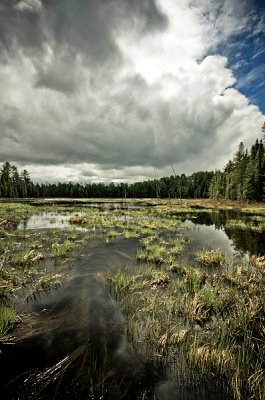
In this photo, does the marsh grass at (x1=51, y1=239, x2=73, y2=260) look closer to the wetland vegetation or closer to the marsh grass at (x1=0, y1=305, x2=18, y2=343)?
the wetland vegetation

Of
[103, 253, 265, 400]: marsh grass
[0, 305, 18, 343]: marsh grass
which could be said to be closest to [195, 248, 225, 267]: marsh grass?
[103, 253, 265, 400]: marsh grass

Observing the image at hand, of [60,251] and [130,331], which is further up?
[60,251]

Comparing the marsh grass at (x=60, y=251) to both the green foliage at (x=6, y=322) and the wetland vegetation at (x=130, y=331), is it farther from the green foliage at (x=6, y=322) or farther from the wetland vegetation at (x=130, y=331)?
the green foliage at (x=6, y=322)

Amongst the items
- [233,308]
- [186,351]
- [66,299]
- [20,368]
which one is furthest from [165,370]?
[66,299]

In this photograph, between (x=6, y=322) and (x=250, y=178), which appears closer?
(x=6, y=322)

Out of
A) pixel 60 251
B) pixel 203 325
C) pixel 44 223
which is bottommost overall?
pixel 203 325

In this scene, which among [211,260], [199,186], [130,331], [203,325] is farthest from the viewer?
[199,186]

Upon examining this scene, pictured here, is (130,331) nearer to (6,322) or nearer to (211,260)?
(6,322)

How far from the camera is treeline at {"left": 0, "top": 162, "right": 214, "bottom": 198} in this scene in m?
108

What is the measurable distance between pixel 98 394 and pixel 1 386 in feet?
6.93

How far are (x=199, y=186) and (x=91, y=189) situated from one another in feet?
295

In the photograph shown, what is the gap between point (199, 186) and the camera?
14188cm

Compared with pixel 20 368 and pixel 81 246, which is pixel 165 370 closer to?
pixel 20 368

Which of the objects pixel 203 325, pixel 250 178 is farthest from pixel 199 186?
pixel 203 325
